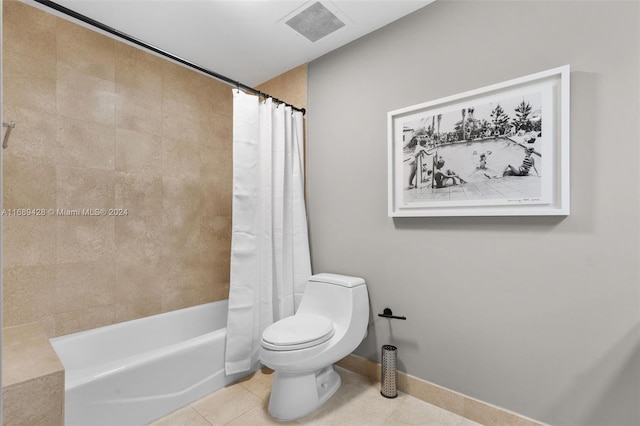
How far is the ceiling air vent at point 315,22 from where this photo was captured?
6.62ft

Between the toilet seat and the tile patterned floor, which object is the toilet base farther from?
the toilet seat

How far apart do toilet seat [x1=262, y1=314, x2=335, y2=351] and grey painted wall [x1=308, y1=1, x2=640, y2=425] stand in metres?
0.41

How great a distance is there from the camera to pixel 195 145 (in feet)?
8.85

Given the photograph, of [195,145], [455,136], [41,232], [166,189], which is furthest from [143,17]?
[455,136]

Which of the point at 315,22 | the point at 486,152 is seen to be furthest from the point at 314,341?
the point at 315,22

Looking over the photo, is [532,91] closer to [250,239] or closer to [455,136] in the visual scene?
[455,136]

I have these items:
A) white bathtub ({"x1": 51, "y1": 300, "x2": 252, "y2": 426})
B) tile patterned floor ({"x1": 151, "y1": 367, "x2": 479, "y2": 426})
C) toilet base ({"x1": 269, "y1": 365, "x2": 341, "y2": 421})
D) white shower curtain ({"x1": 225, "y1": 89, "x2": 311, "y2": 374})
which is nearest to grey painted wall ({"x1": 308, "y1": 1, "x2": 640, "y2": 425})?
tile patterned floor ({"x1": 151, "y1": 367, "x2": 479, "y2": 426})

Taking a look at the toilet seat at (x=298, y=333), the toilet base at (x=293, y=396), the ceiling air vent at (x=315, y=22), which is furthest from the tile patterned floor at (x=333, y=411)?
the ceiling air vent at (x=315, y=22)

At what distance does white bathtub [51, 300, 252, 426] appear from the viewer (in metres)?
1.60

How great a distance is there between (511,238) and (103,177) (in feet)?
8.02

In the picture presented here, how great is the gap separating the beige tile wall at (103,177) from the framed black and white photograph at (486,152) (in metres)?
1.57

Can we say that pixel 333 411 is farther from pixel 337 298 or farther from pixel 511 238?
pixel 511 238

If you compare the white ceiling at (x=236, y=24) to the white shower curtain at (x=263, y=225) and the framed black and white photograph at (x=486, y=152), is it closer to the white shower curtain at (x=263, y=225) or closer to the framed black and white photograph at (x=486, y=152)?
the white shower curtain at (x=263, y=225)

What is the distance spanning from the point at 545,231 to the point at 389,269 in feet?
2.85
